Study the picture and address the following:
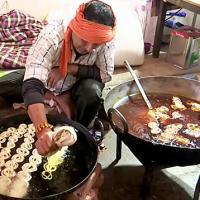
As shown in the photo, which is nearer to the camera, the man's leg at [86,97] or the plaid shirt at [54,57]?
the plaid shirt at [54,57]

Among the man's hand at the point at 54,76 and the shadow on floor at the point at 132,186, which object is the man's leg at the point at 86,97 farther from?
the shadow on floor at the point at 132,186

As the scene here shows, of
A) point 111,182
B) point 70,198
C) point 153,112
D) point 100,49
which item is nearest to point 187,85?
point 153,112

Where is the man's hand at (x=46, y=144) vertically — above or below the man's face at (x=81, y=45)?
below

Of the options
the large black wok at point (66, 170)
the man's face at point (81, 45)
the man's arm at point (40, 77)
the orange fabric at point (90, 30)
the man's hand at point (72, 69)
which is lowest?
the large black wok at point (66, 170)

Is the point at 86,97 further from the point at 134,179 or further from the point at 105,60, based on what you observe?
the point at 134,179

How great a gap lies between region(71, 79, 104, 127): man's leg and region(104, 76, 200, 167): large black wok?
112mm

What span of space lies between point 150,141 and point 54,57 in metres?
0.62

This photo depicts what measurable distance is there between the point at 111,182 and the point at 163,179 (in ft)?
0.94

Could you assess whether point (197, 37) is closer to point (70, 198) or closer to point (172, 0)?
point (172, 0)

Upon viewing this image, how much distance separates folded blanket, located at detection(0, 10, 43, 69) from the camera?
2381mm

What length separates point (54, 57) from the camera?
5.54 feet

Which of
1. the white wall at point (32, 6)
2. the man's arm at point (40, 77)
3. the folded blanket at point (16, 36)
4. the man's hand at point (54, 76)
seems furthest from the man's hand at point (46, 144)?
the white wall at point (32, 6)

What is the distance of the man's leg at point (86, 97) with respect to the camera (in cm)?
185

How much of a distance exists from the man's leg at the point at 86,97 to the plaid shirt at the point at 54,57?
64 mm
